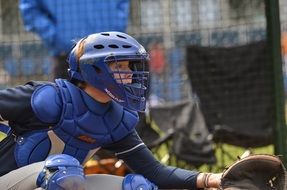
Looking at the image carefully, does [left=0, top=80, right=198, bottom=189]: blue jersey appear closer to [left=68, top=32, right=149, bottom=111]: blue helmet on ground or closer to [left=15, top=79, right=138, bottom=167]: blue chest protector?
[left=15, top=79, right=138, bottom=167]: blue chest protector

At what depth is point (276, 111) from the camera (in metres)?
4.90

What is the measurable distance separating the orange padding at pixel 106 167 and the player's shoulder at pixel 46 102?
220cm

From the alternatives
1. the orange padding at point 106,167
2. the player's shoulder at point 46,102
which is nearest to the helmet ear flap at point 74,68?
the player's shoulder at point 46,102

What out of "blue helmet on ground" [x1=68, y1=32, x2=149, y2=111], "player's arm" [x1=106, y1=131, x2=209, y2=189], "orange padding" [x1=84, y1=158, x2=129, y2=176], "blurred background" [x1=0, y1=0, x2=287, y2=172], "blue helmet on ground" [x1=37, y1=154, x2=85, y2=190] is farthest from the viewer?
"blurred background" [x1=0, y1=0, x2=287, y2=172]

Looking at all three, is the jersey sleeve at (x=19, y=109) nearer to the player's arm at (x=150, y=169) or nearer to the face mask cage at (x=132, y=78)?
the face mask cage at (x=132, y=78)

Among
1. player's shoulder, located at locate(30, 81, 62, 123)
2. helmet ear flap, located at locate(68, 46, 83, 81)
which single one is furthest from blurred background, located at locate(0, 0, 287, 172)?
player's shoulder, located at locate(30, 81, 62, 123)

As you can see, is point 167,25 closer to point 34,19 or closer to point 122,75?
point 34,19

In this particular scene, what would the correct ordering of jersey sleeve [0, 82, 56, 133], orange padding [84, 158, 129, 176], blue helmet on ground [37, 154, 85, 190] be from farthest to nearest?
orange padding [84, 158, 129, 176] < jersey sleeve [0, 82, 56, 133] < blue helmet on ground [37, 154, 85, 190]

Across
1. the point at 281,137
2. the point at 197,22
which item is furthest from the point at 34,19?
the point at 281,137

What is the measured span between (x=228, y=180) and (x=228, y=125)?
305 cm

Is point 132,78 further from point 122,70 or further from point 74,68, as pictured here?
point 74,68

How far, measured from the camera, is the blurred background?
554 cm

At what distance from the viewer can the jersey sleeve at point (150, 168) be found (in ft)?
10.5

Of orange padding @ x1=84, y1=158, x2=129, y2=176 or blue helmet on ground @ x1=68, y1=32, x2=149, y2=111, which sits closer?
blue helmet on ground @ x1=68, y1=32, x2=149, y2=111
